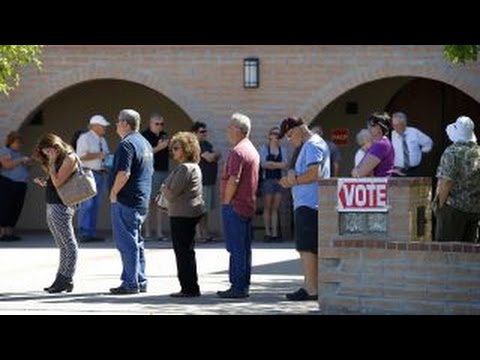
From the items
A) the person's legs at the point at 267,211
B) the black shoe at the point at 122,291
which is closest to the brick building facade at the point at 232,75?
the person's legs at the point at 267,211

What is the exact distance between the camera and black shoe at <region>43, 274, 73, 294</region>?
38.8 feet

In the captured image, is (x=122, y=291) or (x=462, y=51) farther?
(x=122, y=291)

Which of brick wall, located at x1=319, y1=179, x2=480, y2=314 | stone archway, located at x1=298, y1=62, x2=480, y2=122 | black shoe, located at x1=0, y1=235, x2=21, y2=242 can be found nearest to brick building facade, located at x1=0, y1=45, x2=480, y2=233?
stone archway, located at x1=298, y1=62, x2=480, y2=122

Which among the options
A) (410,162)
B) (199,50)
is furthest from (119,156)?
(199,50)

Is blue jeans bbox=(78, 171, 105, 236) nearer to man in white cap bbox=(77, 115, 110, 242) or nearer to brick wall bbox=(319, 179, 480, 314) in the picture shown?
man in white cap bbox=(77, 115, 110, 242)

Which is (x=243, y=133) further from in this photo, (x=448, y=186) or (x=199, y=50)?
(x=199, y=50)

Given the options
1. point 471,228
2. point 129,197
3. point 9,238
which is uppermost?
point 129,197

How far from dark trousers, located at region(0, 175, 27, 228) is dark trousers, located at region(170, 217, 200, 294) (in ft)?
25.5

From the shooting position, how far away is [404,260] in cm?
996

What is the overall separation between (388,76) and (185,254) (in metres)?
7.84

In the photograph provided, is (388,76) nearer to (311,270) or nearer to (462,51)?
(462,51)

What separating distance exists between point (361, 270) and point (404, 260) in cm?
43

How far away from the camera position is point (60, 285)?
38.8ft

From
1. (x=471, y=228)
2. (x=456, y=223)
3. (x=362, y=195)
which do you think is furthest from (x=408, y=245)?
(x=471, y=228)
